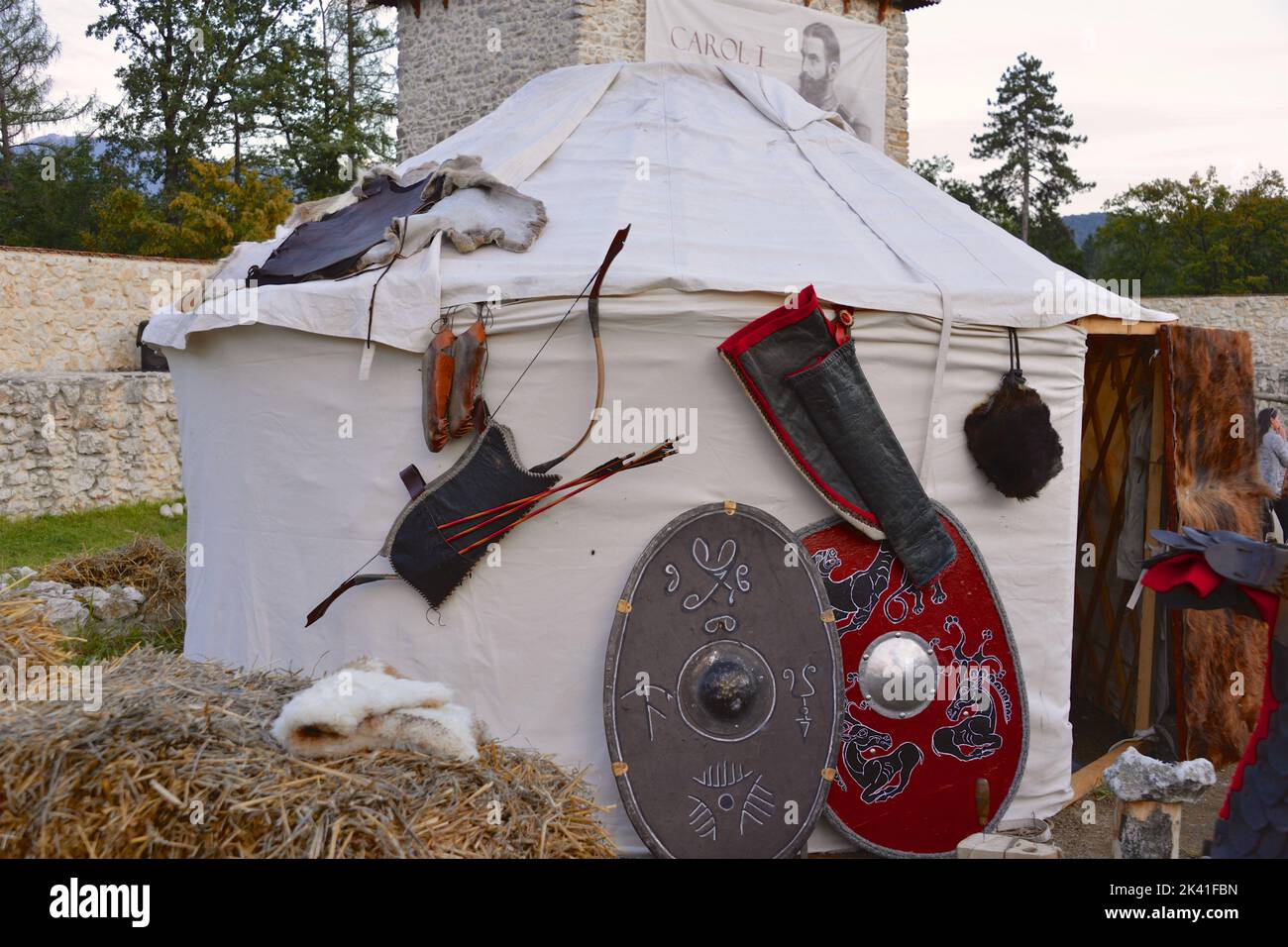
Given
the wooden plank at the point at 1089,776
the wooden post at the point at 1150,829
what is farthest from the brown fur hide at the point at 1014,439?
the wooden post at the point at 1150,829

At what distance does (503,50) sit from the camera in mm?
15875

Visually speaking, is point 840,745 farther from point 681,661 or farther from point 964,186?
point 964,186

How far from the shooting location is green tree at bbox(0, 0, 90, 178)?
2109 cm

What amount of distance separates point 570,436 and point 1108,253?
108 feet

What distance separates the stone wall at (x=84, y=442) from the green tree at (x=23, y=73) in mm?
14285

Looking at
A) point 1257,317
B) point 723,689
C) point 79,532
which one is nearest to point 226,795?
point 723,689

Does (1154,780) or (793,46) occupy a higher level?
(793,46)

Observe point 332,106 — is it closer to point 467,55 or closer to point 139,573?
point 467,55

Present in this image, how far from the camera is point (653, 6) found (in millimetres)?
15047

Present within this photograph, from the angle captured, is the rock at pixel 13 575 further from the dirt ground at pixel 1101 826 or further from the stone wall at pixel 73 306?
the stone wall at pixel 73 306

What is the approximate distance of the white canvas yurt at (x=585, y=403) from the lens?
3400mm

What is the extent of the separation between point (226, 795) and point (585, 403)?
154 centimetres

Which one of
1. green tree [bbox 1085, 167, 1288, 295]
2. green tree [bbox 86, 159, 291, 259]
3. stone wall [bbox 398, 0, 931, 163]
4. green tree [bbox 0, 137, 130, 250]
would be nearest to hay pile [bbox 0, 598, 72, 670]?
stone wall [bbox 398, 0, 931, 163]
